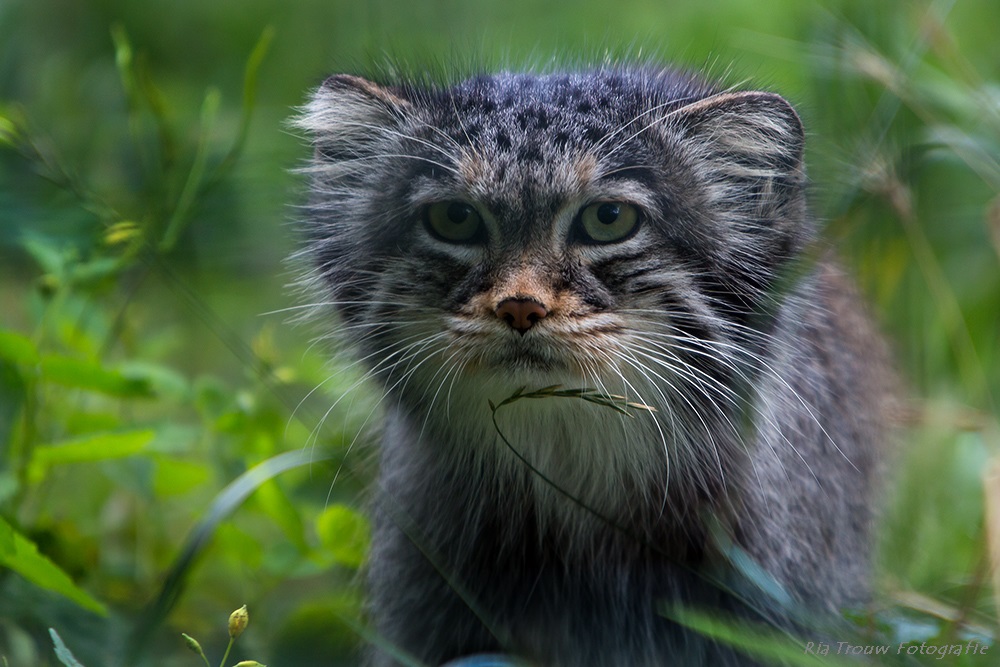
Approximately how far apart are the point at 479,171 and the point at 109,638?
1.73 meters

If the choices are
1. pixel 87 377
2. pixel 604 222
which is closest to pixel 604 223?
pixel 604 222

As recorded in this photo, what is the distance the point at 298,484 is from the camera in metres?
4.12

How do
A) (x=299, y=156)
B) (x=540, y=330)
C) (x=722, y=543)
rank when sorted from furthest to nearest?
(x=299, y=156) < (x=722, y=543) < (x=540, y=330)

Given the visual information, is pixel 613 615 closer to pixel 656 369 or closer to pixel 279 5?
pixel 656 369

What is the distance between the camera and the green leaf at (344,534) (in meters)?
3.64

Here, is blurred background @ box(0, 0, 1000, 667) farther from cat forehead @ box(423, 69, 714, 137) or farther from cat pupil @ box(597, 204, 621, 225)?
cat pupil @ box(597, 204, 621, 225)

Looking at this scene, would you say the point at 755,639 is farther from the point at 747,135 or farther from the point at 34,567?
the point at 34,567

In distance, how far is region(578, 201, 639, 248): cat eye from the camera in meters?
3.04

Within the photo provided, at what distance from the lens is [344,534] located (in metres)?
3.75

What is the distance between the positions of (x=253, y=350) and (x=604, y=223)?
1.42 metres

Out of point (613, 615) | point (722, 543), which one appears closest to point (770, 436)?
point (722, 543)

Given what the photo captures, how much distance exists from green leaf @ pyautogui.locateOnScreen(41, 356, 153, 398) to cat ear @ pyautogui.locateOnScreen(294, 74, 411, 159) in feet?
3.23

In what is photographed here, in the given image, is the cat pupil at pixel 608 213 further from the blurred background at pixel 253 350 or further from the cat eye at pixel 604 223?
the blurred background at pixel 253 350

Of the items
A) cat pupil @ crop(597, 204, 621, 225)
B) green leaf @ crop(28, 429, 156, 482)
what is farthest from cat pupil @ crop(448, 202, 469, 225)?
green leaf @ crop(28, 429, 156, 482)
